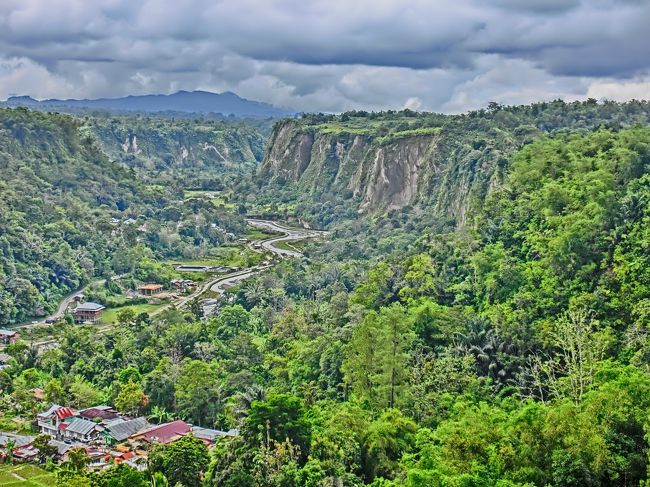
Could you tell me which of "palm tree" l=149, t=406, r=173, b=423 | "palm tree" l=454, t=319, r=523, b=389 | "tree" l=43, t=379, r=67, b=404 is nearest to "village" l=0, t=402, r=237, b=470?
"palm tree" l=149, t=406, r=173, b=423

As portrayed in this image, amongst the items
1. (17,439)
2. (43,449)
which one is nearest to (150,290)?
(17,439)

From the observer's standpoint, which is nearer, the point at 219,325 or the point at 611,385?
the point at 611,385

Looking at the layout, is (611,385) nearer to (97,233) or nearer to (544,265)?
(544,265)

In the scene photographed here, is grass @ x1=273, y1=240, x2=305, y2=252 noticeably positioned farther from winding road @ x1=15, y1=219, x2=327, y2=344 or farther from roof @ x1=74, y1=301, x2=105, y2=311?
roof @ x1=74, y1=301, x2=105, y2=311

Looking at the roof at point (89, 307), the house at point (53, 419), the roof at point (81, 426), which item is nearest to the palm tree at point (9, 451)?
the house at point (53, 419)

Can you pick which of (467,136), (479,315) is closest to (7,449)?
(479,315)

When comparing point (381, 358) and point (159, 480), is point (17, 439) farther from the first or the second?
point (381, 358)

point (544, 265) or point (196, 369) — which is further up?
point (544, 265)
